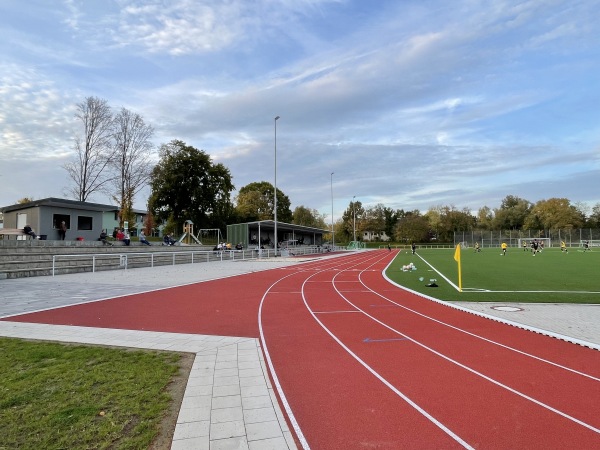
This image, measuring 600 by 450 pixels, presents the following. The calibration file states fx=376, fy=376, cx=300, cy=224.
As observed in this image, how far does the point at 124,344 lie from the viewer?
21.1 ft

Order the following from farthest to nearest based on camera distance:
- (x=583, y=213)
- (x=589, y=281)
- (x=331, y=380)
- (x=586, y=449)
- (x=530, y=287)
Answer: (x=583, y=213)
(x=589, y=281)
(x=530, y=287)
(x=331, y=380)
(x=586, y=449)

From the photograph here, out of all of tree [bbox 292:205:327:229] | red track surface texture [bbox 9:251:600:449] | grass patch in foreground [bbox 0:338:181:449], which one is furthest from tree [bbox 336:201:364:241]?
grass patch in foreground [bbox 0:338:181:449]

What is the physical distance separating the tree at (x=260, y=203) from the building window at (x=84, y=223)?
4120 cm

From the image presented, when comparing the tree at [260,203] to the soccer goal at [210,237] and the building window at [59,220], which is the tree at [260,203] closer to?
the soccer goal at [210,237]

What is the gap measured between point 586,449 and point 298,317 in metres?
6.23

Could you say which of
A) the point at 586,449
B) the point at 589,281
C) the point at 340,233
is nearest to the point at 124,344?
the point at 586,449

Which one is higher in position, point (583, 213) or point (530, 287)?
point (583, 213)

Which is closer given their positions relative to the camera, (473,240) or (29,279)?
(29,279)

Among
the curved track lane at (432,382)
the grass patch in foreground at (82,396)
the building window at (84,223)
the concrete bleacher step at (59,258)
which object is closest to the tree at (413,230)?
the concrete bleacher step at (59,258)

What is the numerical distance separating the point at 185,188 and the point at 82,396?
166 feet

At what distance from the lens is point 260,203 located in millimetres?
77000

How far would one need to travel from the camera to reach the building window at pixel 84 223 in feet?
92.4

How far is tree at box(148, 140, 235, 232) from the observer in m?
51.1

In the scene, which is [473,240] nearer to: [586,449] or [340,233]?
[340,233]
